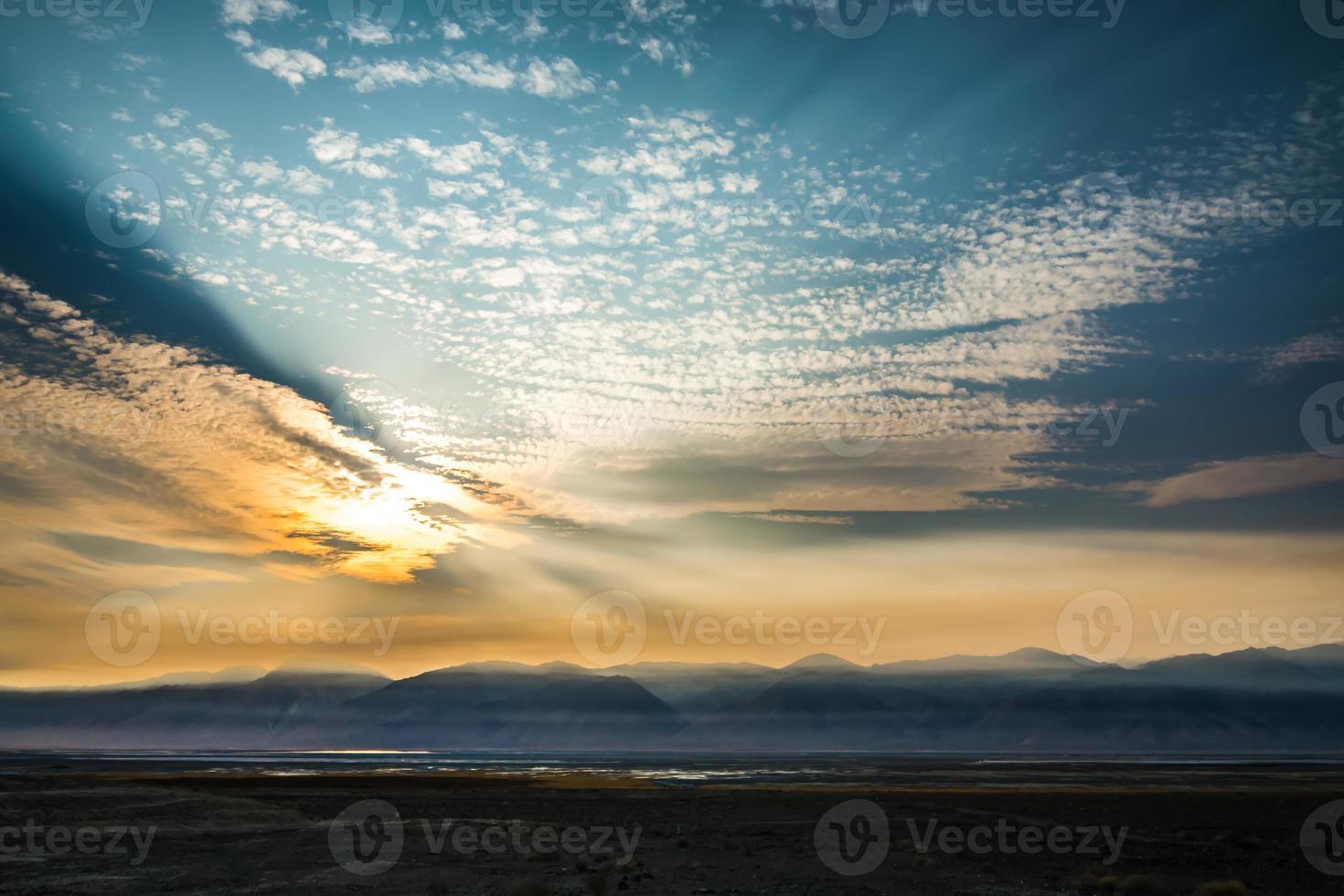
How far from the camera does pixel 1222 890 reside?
2352cm

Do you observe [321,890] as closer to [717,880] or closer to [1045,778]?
[717,880]

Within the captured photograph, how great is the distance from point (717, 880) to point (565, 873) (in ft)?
14.7
